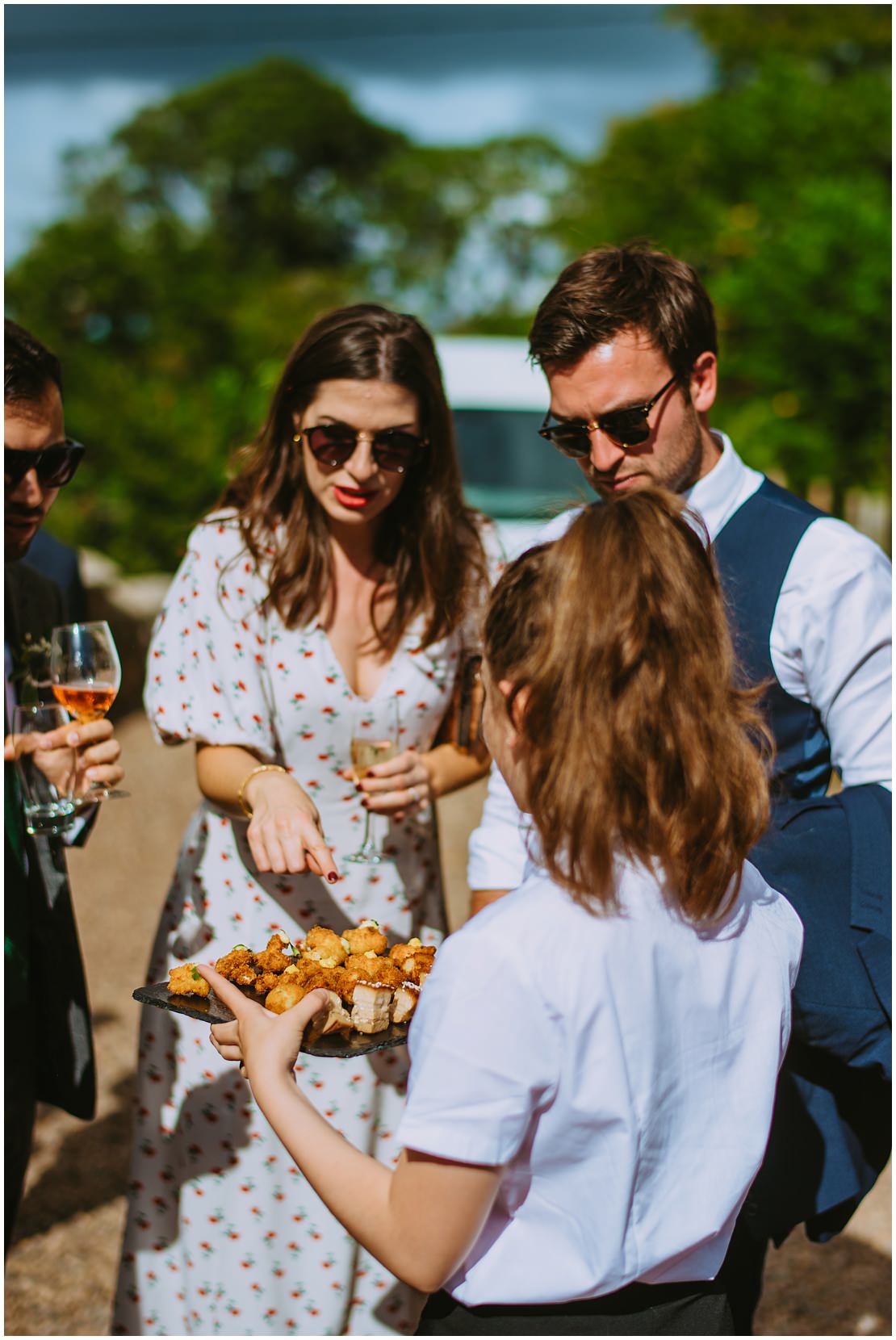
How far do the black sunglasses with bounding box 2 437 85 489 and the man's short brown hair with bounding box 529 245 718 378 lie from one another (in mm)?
971

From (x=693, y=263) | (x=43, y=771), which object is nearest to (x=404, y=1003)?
(x=43, y=771)

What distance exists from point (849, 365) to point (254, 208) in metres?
63.9

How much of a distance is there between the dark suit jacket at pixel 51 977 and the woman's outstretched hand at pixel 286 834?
0.48 metres

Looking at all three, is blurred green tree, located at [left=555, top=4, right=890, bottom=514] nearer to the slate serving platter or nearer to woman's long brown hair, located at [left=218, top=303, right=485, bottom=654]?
woman's long brown hair, located at [left=218, top=303, right=485, bottom=654]

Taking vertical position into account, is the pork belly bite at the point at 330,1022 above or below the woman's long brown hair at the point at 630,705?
below

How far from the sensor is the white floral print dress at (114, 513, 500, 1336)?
2504mm

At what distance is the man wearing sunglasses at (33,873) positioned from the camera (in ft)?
7.81

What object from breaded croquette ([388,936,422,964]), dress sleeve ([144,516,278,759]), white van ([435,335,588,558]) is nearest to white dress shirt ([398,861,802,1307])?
breaded croquette ([388,936,422,964])

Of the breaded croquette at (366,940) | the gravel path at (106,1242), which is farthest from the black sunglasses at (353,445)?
the gravel path at (106,1242)

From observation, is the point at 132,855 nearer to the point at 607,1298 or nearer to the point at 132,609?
the point at 132,609

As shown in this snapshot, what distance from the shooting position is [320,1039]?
1.68m

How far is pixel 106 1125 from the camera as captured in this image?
421cm

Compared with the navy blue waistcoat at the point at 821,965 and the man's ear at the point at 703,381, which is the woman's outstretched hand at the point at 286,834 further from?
the man's ear at the point at 703,381

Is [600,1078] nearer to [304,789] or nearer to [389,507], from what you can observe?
[304,789]
